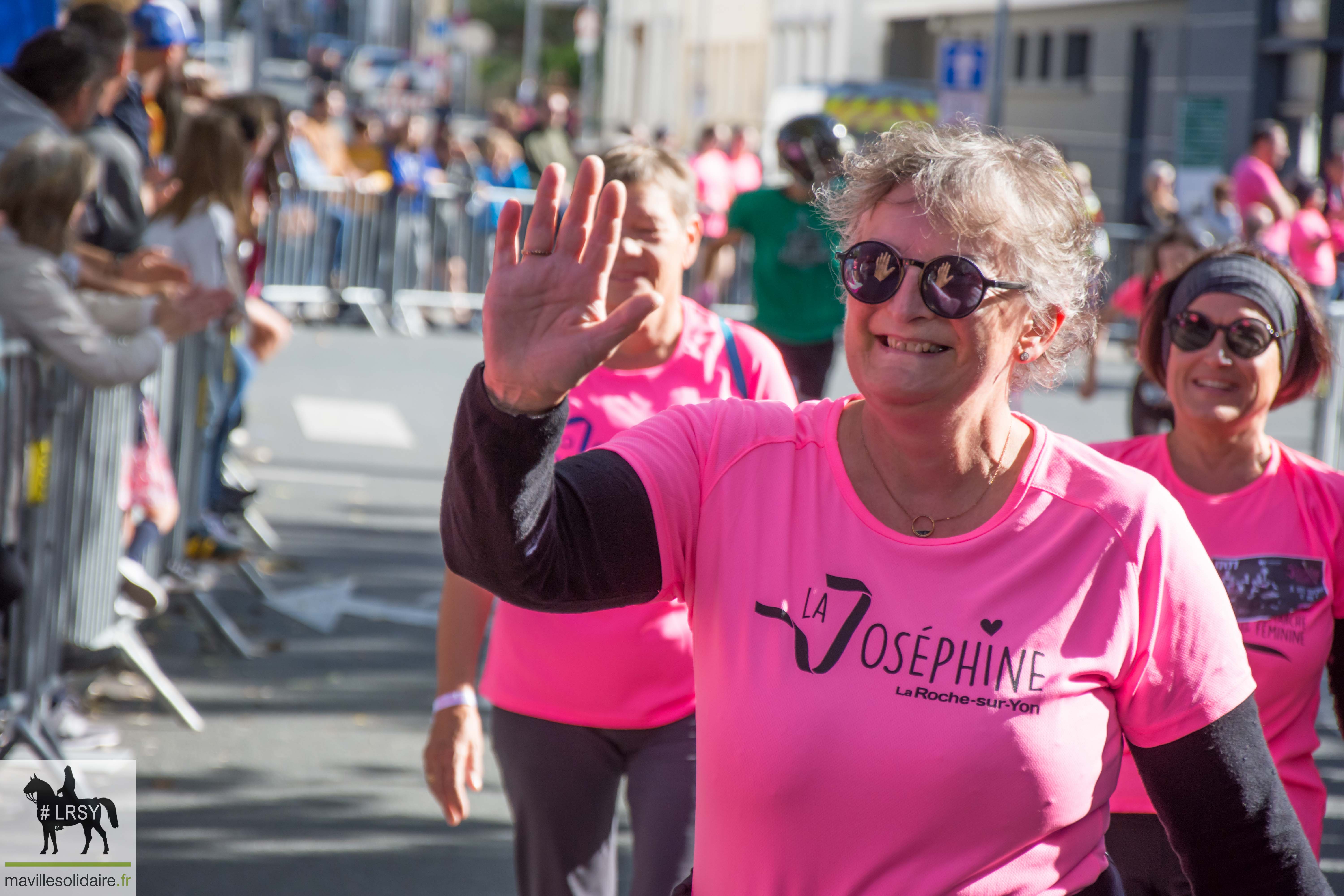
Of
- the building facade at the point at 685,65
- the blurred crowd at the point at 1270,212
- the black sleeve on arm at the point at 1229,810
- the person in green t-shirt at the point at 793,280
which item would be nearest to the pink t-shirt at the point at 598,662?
the black sleeve on arm at the point at 1229,810

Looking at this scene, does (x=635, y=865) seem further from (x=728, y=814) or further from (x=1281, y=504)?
(x=1281, y=504)

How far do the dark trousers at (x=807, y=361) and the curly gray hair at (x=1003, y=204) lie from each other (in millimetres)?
5991

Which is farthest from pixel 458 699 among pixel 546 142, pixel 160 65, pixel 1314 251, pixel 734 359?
pixel 546 142

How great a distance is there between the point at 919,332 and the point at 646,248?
1.38 metres

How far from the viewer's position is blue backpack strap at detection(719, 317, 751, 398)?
342cm

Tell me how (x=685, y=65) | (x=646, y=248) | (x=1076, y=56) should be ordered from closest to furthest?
1. (x=646, y=248)
2. (x=1076, y=56)
3. (x=685, y=65)

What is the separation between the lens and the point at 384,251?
683 inches

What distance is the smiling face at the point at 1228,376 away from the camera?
321cm

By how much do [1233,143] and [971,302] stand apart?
24.4 metres

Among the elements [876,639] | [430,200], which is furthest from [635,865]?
[430,200]

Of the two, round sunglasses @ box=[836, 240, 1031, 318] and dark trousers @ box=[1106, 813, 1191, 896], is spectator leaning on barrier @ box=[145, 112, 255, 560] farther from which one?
round sunglasses @ box=[836, 240, 1031, 318]

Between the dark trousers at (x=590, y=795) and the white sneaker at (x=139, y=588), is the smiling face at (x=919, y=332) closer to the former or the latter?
the dark trousers at (x=590, y=795)

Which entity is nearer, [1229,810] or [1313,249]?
[1229,810]

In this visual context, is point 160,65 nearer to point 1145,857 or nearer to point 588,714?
point 588,714
